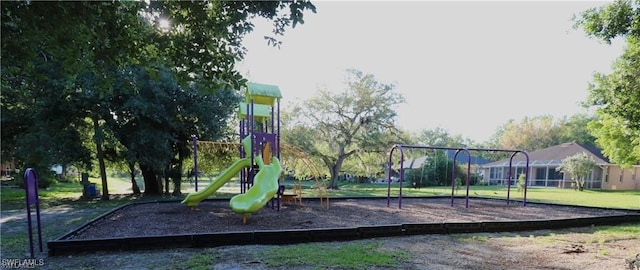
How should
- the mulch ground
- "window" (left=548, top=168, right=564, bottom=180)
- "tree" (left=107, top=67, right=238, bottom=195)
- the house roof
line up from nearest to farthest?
the mulch ground, "tree" (left=107, top=67, right=238, bottom=195), the house roof, "window" (left=548, top=168, right=564, bottom=180)

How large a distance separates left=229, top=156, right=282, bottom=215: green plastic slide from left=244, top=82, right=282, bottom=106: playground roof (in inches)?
77.6

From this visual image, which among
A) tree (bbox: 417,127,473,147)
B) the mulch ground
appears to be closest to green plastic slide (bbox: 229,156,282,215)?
the mulch ground

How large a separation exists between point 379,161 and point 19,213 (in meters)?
22.1

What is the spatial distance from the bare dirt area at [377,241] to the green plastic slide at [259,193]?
37cm

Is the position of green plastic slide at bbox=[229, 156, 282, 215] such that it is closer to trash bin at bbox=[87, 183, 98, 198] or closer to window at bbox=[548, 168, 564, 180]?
trash bin at bbox=[87, 183, 98, 198]

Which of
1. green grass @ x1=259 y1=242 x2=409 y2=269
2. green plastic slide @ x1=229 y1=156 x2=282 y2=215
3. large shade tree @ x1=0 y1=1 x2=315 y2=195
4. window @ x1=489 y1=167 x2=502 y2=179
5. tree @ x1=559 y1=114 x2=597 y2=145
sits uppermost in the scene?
tree @ x1=559 y1=114 x2=597 y2=145

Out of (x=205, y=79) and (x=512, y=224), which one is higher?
(x=205, y=79)

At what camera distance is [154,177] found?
1761cm

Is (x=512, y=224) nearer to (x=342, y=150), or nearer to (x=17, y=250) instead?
(x=17, y=250)

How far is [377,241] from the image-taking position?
241 inches

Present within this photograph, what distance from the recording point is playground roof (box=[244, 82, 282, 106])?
975 cm

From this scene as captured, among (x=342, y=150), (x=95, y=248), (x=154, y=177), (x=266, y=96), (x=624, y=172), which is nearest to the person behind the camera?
(x=95, y=248)

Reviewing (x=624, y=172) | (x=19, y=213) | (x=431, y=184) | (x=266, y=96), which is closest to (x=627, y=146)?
(x=431, y=184)

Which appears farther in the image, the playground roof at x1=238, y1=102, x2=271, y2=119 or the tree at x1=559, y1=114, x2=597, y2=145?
the tree at x1=559, y1=114, x2=597, y2=145
